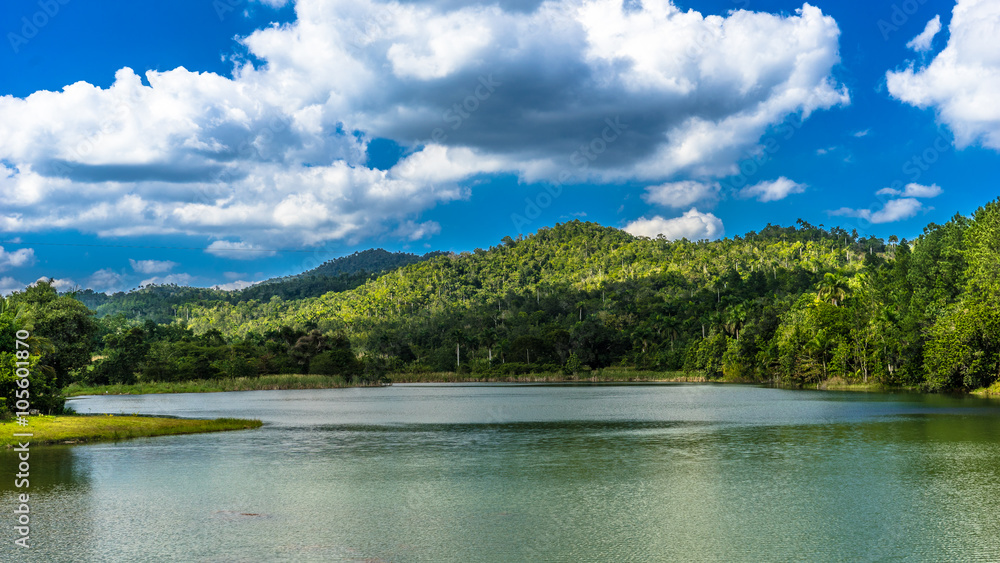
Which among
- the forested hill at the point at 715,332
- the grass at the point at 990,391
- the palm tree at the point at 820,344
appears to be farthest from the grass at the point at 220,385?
the grass at the point at 990,391

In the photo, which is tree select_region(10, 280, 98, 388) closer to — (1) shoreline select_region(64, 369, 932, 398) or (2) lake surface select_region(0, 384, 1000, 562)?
(2) lake surface select_region(0, 384, 1000, 562)

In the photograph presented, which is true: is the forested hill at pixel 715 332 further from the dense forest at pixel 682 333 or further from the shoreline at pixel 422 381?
the shoreline at pixel 422 381

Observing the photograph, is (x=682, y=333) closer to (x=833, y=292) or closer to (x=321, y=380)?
(x=833, y=292)

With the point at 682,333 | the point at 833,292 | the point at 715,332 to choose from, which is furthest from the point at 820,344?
the point at 682,333

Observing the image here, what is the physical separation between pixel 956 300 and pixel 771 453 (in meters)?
48.6

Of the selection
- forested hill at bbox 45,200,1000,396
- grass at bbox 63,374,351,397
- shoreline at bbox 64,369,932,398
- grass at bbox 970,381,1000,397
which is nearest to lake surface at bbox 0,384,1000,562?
grass at bbox 970,381,1000,397

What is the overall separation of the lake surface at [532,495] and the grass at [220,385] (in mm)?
71083

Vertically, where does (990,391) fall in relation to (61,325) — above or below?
below

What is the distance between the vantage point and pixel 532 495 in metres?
21.4

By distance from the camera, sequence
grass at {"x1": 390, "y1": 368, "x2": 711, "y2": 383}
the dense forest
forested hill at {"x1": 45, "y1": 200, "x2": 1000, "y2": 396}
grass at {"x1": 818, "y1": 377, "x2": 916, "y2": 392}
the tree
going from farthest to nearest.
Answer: grass at {"x1": 390, "y1": 368, "x2": 711, "y2": 383}, grass at {"x1": 818, "y1": 377, "x2": 916, "y2": 392}, forested hill at {"x1": 45, "y1": 200, "x2": 1000, "y2": 396}, the dense forest, the tree

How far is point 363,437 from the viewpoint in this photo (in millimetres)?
39469

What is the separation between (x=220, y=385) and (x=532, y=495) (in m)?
98.1

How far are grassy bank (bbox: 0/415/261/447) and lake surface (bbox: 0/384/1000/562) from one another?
6.10 feet

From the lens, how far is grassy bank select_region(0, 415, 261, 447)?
34719 mm
